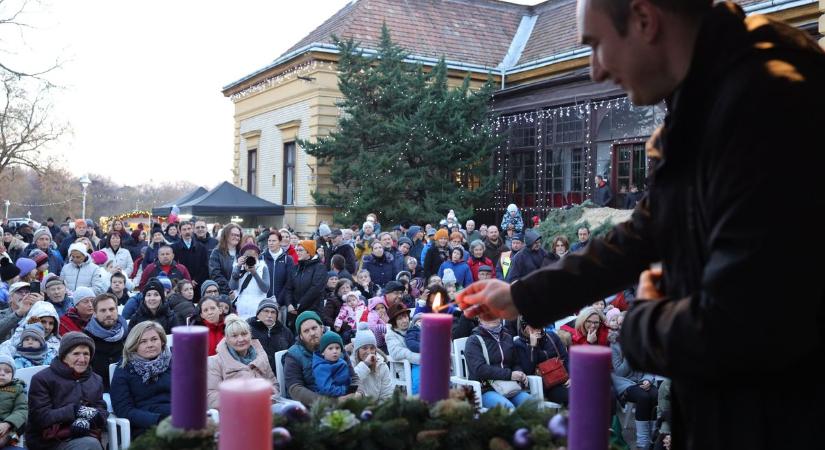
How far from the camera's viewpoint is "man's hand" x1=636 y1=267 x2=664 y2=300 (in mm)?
1421

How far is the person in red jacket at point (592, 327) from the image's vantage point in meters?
7.83

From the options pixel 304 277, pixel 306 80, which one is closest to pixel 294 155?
pixel 306 80

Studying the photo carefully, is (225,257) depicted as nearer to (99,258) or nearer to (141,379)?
(99,258)

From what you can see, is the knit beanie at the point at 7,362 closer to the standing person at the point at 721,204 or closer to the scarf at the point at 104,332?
the scarf at the point at 104,332

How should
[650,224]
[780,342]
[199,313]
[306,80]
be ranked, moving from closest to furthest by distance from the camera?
[780,342] → [650,224] → [199,313] → [306,80]

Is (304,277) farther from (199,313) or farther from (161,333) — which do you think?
(161,333)

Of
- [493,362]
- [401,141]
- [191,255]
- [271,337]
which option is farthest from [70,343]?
[401,141]

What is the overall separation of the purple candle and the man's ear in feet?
2.18

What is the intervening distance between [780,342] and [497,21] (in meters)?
28.1

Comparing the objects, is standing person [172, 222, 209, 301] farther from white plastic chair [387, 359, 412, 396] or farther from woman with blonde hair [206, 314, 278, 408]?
woman with blonde hair [206, 314, 278, 408]

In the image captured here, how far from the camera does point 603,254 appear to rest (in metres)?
1.75

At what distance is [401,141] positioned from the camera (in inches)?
840

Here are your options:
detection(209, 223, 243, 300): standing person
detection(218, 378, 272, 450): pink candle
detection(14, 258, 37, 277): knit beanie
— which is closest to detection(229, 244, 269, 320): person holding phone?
detection(209, 223, 243, 300): standing person

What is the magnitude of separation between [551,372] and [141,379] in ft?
12.8
